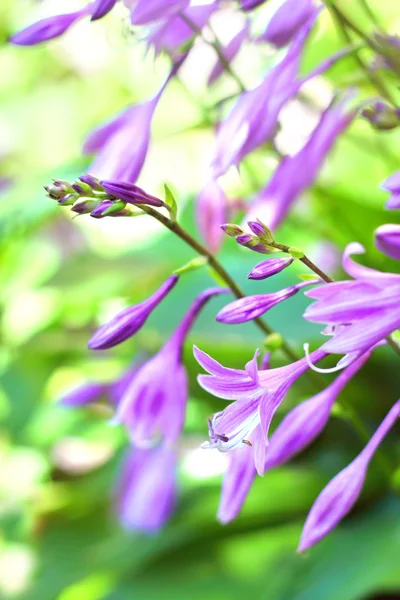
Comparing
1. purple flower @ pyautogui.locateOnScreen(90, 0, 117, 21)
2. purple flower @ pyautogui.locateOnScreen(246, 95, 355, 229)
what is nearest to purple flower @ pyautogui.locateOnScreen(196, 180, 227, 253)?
purple flower @ pyautogui.locateOnScreen(246, 95, 355, 229)

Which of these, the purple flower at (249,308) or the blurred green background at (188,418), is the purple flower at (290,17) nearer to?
the blurred green background at (188,418)

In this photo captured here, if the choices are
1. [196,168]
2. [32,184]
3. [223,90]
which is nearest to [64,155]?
[196,168]

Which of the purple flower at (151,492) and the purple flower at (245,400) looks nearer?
the purple flower at (245,400)

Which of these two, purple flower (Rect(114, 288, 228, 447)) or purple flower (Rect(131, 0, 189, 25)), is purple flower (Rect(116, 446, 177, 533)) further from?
purple flower (Rect(131, 0, 189, 25))

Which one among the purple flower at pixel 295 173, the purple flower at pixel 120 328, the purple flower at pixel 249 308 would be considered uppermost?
the purple flower at pixel 249 308

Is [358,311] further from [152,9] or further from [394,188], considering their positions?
[152,9]

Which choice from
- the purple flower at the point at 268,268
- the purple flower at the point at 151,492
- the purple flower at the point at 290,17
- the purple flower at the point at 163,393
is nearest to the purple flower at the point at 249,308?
the purple flower at the point at 268,268
